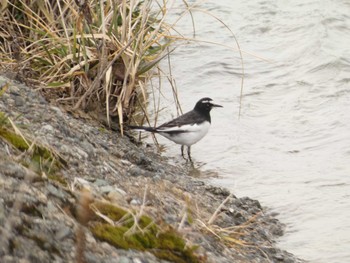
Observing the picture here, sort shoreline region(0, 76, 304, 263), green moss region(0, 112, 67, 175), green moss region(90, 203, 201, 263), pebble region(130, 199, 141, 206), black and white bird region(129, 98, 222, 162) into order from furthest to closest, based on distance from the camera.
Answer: black and white bird region(129, 98, 222, 162)
pebble region(130, 199, 141, 206)
green moss region(0, 112, 67, 175)
green moss region(90, 203, 201, 263)
shoreline region(0, 76, 304, 263)

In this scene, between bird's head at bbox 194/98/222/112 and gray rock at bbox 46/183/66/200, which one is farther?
bird's head at bbox 194/98/222/112

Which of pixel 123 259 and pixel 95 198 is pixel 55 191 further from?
pixel 123 259

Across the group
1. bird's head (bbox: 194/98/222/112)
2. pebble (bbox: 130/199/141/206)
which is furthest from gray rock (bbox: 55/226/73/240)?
bird's head (bbox: 194/98/222/112)

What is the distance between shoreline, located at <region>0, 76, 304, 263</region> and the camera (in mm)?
3480

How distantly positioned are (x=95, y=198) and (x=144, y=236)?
40cm

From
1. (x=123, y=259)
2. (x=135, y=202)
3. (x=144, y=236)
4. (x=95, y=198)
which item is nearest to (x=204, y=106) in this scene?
(x=135, y=202)

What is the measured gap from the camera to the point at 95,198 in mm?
4293

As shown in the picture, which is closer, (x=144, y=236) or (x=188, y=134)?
(x=144, y=236)

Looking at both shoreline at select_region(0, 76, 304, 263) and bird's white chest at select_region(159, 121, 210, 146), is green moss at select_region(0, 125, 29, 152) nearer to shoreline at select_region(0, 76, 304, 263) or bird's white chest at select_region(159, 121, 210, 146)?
shoreline at select_region(0, 76, 304, 263)

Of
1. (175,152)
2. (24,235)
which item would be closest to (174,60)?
(175,152)

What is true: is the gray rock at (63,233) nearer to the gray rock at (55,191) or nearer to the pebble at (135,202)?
the gray rock at (55,191)

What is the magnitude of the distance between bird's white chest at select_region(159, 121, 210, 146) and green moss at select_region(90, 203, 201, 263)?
5.36m

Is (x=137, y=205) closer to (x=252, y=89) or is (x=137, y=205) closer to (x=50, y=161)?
(x=50, y=161)

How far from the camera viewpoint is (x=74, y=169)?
17.3 ft
